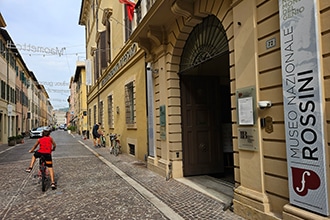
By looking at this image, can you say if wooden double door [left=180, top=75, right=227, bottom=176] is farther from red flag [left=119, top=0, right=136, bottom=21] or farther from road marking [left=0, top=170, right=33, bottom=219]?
red flag [left=119, top=0, right=136, bottom=21]

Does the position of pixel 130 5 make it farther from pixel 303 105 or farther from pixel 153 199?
pixel 303 105

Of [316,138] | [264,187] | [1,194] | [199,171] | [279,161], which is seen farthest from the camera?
[199,171]

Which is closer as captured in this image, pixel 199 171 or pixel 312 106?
pixel 312 106

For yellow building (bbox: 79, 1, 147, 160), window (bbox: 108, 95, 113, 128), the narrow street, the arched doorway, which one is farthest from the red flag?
window (bbox: 108, 95, 113, 128)

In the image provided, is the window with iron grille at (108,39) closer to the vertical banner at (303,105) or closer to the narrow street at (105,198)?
the narrow street at (105,198)

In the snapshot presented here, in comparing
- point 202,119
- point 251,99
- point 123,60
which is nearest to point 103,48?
point 123,60

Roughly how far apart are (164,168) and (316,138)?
16.7ft

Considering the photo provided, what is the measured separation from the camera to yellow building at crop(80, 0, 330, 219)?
11.0 ft

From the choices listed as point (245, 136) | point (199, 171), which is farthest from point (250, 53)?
point (199, 171)

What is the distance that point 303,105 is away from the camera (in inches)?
137

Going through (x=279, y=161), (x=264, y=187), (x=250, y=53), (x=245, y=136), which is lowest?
(x=264, y=187)

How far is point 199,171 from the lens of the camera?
25.6 ft

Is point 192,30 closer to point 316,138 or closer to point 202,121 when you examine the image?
point 202,121

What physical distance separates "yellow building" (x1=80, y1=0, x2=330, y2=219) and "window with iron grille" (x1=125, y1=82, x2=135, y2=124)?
422 cm
